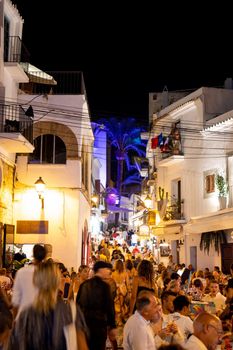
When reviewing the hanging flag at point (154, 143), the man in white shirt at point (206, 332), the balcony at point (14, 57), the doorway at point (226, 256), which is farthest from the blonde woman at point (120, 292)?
the hanging flag at point (154, 143)

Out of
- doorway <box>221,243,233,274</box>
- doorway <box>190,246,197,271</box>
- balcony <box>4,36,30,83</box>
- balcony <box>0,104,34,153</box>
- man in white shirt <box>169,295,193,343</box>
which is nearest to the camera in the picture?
man in white shirt <box>169,295,193,343</box>

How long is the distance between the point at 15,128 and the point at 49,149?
15.4 ft

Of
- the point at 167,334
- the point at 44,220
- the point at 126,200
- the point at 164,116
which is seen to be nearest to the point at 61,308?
the point at 167,334

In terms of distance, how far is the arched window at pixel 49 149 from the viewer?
23453mm

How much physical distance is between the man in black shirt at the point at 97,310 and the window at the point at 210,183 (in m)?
22.2

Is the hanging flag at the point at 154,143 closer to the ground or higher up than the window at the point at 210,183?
higher up

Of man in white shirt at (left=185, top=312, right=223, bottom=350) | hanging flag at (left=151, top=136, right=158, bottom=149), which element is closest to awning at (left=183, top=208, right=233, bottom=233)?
hanging flag at (left=151, top=136, right=158, bottom=149)

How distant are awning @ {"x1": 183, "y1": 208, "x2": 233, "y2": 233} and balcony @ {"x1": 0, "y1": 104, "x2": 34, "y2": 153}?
29.0 feet

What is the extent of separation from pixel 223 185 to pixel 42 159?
9318 millimetres

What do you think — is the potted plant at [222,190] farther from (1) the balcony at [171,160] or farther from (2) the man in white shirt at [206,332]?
(2) the man in white shirt at [206,332]

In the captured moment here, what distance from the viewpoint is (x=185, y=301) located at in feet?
27.8

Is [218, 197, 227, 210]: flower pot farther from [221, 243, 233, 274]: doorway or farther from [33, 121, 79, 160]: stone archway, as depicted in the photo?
[33, 121, 79, 160]: stone archway

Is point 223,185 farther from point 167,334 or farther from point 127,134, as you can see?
point 127,134

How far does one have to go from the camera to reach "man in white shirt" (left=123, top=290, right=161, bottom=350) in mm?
6332
